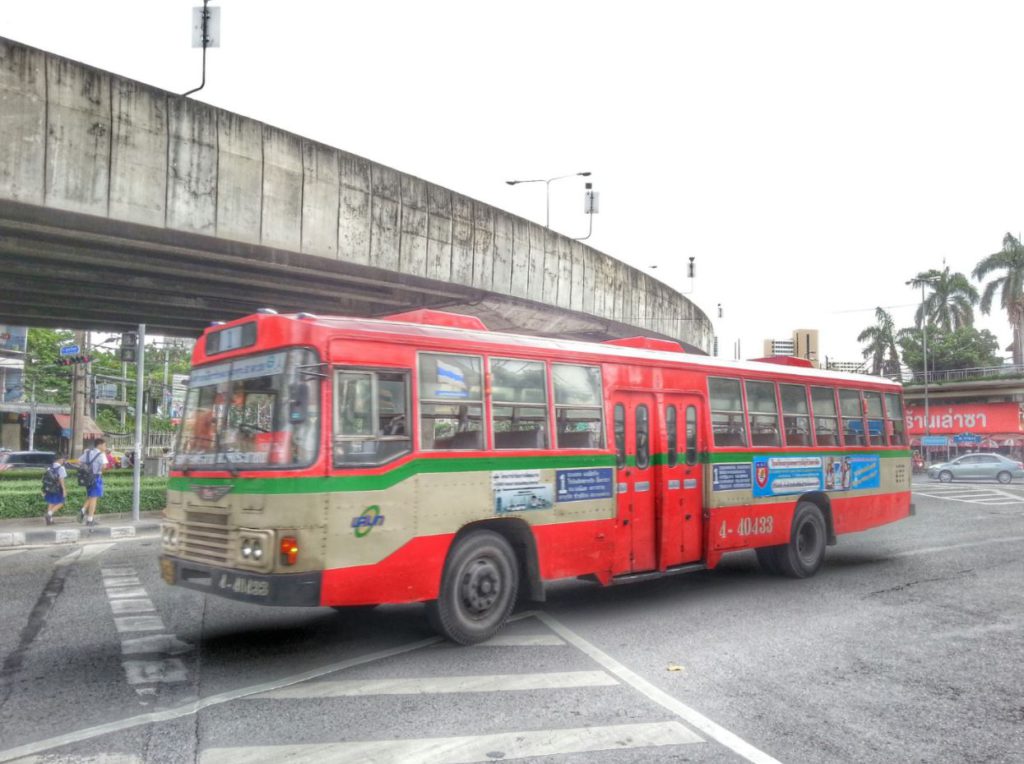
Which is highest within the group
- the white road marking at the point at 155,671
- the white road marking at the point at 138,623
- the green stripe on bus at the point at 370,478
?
the green stripe on bus at the point at 370,478

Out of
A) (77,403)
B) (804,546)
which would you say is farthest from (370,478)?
(77,403)

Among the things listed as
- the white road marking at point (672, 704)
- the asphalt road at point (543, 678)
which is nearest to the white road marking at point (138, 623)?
the asphalt road at point (543, 678)

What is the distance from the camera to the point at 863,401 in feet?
40.4

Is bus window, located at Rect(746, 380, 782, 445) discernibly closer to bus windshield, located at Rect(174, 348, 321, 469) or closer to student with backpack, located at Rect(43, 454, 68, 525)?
bus windshield, located at Rect(174, 348, 321, 469)

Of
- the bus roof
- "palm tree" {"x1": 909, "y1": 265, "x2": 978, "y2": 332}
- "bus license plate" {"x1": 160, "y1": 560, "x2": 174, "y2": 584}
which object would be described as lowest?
"bus license plate" {"x1": 160, "y1": 560, "x2": 174, "y2": 584}

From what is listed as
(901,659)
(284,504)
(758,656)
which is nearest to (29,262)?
(284,504)

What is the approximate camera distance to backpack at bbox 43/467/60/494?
17.5 meters

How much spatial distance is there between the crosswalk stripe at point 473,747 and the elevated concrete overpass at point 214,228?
9597mm

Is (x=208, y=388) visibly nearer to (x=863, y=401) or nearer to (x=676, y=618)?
(x=676, y=618)

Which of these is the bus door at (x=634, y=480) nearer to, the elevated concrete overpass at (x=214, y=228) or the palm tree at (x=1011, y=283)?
the elevated concrete overpass at (x=214, y=228)

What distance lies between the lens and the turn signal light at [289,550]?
591 cm

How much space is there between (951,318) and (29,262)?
65756 mm

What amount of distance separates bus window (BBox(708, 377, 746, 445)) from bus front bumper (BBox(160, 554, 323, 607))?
18.1 ft

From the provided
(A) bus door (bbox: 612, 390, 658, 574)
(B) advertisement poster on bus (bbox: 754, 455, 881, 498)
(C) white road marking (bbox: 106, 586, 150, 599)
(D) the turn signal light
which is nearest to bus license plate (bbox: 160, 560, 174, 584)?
(D) the turn signal light
